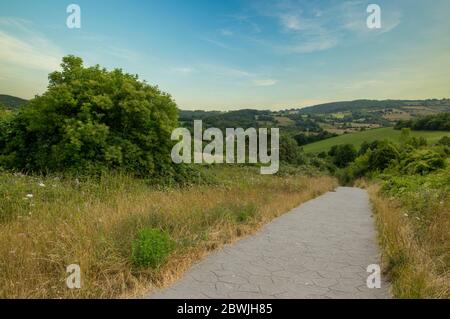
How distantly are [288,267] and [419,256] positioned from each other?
1791 mm

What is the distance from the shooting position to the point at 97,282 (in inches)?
162

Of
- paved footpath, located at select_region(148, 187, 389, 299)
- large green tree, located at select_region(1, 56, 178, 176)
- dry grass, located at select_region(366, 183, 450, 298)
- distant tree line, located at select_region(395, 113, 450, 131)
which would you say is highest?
distant tree line, located at select_region(395, 113, 450, 131)

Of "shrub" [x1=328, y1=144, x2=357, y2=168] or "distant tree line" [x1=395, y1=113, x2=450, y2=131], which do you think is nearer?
"distant tree line" [x1=395, y1=113, x2=450, y2=131]

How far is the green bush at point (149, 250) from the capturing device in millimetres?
4551

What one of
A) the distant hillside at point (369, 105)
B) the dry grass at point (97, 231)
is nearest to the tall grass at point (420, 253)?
the dry grass at point (97, 231)

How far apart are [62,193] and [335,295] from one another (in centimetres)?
587

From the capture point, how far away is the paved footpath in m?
4.30

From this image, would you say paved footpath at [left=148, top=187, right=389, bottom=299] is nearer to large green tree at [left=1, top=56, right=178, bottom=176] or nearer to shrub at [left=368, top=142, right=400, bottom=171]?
large green tree at [left=1, top=56, right=178, bottom=176]

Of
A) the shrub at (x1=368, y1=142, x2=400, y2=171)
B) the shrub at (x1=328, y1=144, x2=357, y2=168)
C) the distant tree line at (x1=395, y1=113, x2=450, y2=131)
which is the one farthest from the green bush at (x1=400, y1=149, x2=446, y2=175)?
the distant tree line at (x1=395, y1=113, x2=450, y2=131)

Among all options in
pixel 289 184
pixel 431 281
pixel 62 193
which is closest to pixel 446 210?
pixel 431 281

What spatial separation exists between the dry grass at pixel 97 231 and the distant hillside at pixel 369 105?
5149 inches

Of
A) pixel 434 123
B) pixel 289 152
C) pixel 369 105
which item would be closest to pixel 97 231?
pixel 289 152

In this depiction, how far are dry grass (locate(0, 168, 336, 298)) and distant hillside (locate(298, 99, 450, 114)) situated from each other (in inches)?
5149

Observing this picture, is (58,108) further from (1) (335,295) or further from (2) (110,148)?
(1) (335,295)
